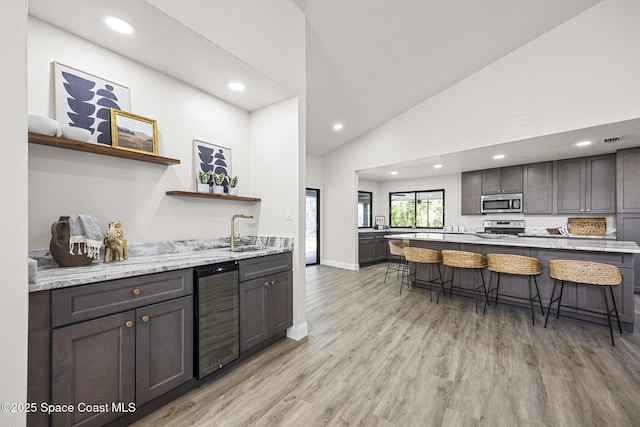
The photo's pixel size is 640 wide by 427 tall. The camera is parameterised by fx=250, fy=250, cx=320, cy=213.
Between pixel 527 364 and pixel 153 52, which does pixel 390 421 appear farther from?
pixel 153 52

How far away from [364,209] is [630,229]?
5.14 metres

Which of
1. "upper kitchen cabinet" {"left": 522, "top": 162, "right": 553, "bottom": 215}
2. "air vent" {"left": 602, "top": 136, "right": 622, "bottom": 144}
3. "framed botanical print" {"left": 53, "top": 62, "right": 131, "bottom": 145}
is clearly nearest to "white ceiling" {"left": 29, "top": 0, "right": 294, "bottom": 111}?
"framed botanical print" {"left": 53, "top": 62, "right": 131, "bottom": 145}

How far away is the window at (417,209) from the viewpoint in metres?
6.86

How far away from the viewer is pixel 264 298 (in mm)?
2373

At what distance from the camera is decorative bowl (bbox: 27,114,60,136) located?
1465mm

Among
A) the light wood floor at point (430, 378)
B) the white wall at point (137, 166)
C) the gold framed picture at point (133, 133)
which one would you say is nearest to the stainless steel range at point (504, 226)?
the light wood floor at point (430, 378)

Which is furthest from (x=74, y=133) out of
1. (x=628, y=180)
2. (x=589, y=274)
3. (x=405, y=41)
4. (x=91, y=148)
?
(x=628, y=180)

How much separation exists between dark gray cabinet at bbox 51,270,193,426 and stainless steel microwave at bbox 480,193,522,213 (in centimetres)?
610

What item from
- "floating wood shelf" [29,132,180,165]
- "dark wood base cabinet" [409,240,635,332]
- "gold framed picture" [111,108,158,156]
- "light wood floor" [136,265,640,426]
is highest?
"gold framed picture" [111,108,158,156]

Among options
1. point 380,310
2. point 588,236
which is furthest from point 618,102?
point 380,310

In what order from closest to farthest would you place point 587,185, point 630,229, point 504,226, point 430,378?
point 430,378
point 630,229
point 587,185
point 504,226

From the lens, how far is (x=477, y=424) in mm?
1557

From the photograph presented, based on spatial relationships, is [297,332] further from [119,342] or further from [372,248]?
[372,248]

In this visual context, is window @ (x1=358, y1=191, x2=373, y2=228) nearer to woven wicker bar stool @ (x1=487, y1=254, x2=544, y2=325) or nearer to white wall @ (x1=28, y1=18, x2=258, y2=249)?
woven wicker bar stool @ (x1=487, y1=254, x2=544, y2=325)
